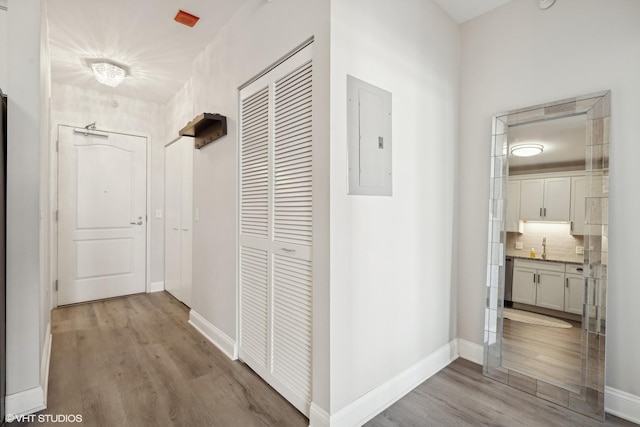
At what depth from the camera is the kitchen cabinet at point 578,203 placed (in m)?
1.90

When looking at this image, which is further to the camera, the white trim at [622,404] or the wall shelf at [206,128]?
the wall shelf at [206,128]

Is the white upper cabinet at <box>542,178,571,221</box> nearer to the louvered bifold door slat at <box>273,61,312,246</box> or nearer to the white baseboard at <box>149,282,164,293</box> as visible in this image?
the louvered bifold door slat at <box>273,61,312,246</box>

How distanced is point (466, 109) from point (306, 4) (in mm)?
1498

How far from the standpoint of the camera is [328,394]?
1580 mm

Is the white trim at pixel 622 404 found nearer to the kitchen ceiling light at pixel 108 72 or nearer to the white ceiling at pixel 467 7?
the white ceiling at pixel 467 7

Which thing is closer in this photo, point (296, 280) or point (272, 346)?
point (296, 280)

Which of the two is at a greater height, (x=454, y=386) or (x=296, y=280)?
(x=296, y=280)

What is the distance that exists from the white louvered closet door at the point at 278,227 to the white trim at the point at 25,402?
1182 mm

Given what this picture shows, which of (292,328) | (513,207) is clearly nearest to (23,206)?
(292,328)

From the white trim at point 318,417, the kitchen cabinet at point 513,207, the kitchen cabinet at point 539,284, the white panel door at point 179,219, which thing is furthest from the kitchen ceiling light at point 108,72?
the kitchen cabinet at point 539,284

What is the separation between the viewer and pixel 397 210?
1.98 metres

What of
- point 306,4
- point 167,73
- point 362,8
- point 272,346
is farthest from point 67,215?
point 362,8

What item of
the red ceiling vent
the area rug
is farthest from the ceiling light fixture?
the red ceiling vent

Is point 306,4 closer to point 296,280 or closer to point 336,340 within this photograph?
point 296,280
